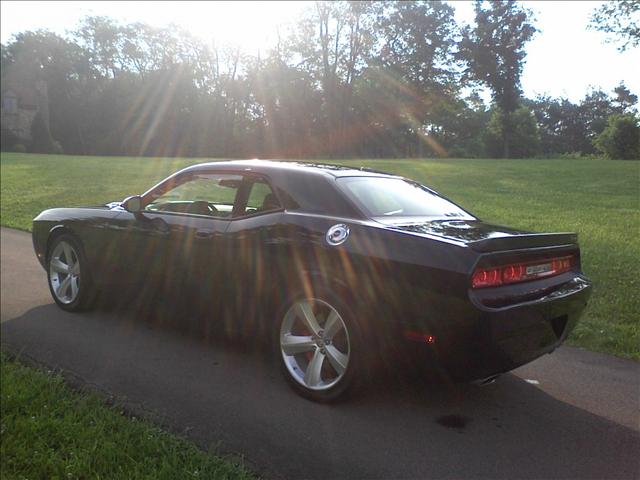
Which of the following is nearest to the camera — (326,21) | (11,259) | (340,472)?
(340,472)

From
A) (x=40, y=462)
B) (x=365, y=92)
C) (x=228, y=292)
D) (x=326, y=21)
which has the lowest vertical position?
(x=40, y=462)

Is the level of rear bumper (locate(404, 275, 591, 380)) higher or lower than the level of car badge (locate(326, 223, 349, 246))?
lower

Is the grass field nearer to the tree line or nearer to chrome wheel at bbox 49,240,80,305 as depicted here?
chrome wheel at bbox 49,240,80,305

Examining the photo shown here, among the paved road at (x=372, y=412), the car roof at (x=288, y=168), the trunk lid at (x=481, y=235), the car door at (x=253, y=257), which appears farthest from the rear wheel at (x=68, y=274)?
the trunk lid at (x=481, y=235)

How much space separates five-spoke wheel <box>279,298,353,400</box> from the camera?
11.5 ft

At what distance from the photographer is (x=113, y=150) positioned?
56812 mm

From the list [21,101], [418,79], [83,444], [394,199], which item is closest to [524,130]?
[394,199]

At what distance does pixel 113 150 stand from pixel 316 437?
58104 millimetres

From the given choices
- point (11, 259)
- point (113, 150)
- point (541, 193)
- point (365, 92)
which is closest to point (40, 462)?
point (11, 259)

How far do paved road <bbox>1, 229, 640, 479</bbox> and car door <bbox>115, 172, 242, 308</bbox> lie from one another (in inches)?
21.7

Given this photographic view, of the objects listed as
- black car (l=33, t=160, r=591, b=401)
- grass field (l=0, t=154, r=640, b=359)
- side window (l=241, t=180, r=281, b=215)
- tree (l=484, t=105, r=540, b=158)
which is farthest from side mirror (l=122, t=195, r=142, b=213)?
tree (l=484, t=105, r=540, b=158)

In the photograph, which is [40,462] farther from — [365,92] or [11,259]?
[365,92]

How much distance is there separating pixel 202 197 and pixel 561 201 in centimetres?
802

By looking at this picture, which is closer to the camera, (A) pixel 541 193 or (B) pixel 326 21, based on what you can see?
(A) pixel 541 193
